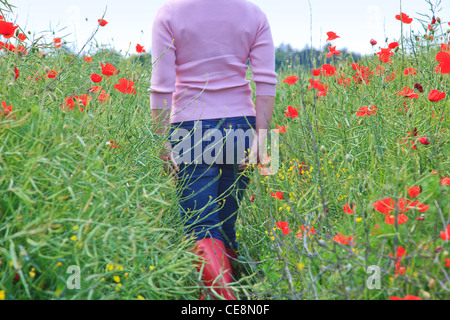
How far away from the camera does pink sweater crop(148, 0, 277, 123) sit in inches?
80.8

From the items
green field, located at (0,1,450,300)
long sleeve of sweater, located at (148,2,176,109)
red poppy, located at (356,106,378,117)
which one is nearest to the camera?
green field, located at (0,1,450,300)

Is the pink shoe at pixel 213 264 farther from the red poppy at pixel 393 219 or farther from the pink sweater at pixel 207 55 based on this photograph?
the red poppy at pixel 393 219

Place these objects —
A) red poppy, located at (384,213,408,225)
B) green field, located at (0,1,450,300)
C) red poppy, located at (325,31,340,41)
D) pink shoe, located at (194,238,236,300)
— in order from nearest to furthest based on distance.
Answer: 1. green field, located at (0,1,450,300)
2. red poppy, located at (384,213,408,225)
3. pink shoe, located at (194,238,236,300)
4. red poppy, located at (325,31,340,41)

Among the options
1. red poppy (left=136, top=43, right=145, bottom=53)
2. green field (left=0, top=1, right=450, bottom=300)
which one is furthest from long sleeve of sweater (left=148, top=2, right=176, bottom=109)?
red poppy (left=136, top=43, right=145, bottom=53)

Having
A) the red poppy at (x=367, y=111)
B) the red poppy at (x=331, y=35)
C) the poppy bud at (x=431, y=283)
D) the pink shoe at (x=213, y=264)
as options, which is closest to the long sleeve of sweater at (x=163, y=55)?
the pink shoe at (x=213, y=264)

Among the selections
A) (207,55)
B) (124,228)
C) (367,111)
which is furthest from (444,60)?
(124,228)

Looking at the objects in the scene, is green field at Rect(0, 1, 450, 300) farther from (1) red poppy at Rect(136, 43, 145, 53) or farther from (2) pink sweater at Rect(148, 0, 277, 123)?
(1) red poppy at Rect(136, 43, 145, 53)

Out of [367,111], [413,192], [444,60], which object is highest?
[444,60]

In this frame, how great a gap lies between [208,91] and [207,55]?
167 millimetres

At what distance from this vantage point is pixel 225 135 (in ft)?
7.04

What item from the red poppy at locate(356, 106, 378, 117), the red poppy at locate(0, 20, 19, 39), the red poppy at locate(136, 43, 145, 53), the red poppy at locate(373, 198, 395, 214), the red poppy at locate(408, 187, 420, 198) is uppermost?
the red poppy at locate(136, 43, 145, 53)

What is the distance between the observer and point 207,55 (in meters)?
2.08

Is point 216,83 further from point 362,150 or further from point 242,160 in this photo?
point 362,150

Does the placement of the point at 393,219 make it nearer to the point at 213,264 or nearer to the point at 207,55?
the point at 213,264
